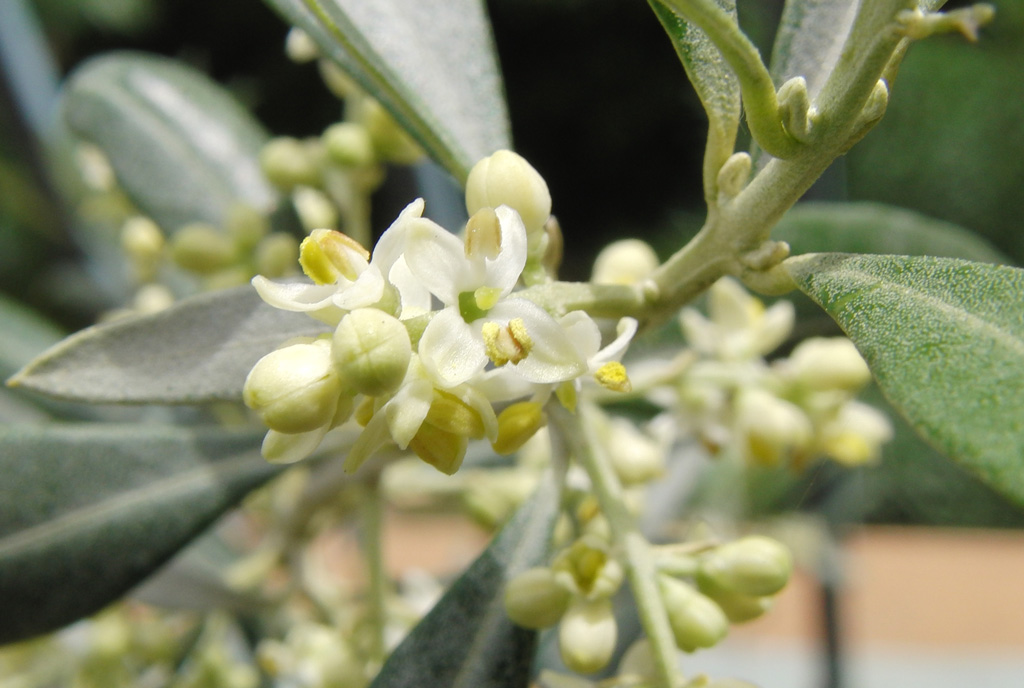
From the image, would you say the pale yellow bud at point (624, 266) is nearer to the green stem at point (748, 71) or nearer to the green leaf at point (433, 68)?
the green leaf at point (433, 68)

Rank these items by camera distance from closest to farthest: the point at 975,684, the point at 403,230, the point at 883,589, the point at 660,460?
the point at 403,230, the point at 660,460, the point at 975,684, the point at 883,589

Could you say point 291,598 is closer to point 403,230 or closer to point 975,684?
point 403,230

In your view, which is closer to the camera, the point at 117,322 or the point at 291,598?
the point at 117,322

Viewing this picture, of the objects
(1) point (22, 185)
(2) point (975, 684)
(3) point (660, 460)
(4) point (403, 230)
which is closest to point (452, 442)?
(4) point (403, 230)

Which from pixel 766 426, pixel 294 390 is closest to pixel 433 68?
pixel 294 390

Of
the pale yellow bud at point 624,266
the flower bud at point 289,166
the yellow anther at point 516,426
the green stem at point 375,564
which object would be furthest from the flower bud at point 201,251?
the yellow anther at point 516,426

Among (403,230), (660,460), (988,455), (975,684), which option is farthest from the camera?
Result: (975,684)

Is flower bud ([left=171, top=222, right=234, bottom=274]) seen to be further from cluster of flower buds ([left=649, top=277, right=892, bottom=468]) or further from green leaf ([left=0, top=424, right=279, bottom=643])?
cluster of flower buds ([left=649, top=277, right=892, bottom=468])
